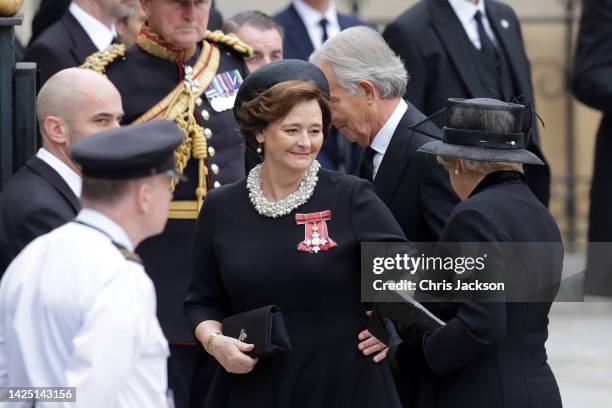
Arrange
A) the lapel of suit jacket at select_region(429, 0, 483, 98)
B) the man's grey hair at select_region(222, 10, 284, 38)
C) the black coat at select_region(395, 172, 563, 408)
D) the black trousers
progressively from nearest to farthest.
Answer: the black coat at select_region(395, 172, 563, 408) → the black trousers → the lapel of suit jacket at select_region(429, 0, 483, 98) → the man's grey hair at select_region(222, 10, 284, 38)

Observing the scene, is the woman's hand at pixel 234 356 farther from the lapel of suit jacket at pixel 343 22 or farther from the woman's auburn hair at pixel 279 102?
the lapel of suit jacket at pixel 343 22

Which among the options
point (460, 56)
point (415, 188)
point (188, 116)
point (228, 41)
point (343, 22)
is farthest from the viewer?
point (343, 22)

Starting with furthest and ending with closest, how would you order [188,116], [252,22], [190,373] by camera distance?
1. [252,22]
2. [188,116]
3. [190,373]

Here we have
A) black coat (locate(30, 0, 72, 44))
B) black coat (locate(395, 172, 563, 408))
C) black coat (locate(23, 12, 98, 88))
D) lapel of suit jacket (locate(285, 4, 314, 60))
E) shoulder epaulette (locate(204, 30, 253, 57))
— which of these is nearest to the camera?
black coat (locate(395, 172, 563, 408))

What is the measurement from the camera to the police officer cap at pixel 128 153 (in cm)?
343

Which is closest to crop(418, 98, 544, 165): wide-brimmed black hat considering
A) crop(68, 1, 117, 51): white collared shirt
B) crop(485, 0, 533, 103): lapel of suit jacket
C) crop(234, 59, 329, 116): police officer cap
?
crop(234, 59, 329, 116): police officer cap

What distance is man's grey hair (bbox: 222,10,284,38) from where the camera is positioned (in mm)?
6682

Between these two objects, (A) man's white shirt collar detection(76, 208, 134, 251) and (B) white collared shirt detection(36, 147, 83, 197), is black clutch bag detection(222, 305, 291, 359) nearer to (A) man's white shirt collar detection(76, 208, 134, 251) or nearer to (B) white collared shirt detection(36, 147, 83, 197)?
(B) white collared shirt detection(36, 147, 83, 197)

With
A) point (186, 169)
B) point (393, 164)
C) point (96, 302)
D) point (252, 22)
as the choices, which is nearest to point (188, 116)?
point (186, 169)

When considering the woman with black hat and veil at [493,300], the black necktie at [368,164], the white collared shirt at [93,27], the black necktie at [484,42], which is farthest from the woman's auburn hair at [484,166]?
the white collared shirt at [93,27]

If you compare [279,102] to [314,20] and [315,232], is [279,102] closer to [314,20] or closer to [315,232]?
[315,232]

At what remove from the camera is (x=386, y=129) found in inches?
204

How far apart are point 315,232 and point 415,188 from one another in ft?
2.38

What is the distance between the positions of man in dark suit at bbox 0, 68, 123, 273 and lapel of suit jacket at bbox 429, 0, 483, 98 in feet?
6.43
